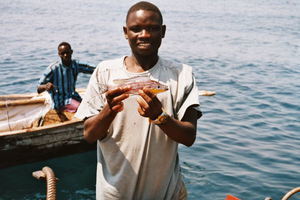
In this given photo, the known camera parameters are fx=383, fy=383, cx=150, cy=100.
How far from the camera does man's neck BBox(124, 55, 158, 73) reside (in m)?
2.33

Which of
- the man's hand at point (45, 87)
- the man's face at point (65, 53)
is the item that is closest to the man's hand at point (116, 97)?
the man's hand at point (45, 87)

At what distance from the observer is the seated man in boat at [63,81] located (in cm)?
743

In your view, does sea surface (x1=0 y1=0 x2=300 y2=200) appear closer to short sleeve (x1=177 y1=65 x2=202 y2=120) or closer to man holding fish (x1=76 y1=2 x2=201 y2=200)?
man holding fish (x1=76 y1=2 x2=201 y2=200)

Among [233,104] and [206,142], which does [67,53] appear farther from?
[233,104]

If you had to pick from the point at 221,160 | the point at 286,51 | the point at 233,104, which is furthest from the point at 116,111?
the point at 286,51

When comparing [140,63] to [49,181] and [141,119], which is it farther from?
[49,181]

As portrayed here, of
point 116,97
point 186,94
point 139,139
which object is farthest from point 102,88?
point 186,94

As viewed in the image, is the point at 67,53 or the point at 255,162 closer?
the point at 67,53

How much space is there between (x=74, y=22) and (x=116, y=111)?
95.6 feet

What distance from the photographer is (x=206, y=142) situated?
9531 mm

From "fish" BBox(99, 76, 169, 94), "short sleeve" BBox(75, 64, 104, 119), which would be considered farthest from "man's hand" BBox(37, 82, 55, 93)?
"fish" BBox(99, 76, 169, 94)

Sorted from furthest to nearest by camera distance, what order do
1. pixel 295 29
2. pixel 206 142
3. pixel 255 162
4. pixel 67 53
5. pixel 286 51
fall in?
1. pixel 295 29
2. pixel 286 51
3. pixel 206 142
4. pixel 255 162
5. pixel 67 53

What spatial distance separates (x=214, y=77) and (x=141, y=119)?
14.0 metres

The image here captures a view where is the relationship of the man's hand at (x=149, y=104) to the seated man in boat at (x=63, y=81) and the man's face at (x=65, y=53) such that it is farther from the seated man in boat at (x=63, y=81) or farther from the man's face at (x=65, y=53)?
the man's face at (x=65, y=53)
